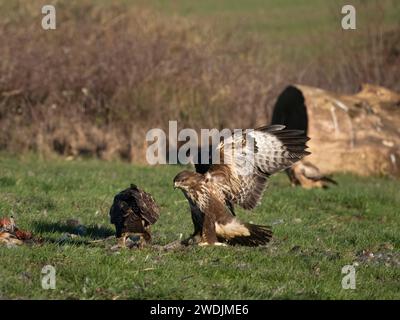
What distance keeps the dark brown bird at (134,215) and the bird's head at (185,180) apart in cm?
44

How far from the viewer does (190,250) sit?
9.32m

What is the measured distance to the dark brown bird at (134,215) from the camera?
9.57 m

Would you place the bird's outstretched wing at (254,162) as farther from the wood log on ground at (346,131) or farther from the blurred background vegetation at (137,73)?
the blurred background vegetation at (137,73)

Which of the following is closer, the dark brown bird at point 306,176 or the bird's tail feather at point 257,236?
the bird's tail feather at point 257,236

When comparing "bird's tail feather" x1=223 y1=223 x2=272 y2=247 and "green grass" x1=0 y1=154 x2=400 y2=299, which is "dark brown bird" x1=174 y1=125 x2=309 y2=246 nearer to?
"bird's tail feather" x1=223 y1=223 x2=272 y2=247

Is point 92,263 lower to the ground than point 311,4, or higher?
lower

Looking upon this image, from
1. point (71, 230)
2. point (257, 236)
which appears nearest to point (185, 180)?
point (257, 236)

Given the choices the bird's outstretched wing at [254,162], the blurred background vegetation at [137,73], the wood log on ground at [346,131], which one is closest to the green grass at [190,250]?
the bird's outstretched wing at [254,162]

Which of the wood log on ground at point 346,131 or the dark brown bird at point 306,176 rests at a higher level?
the wood log on ground at point 346,131
